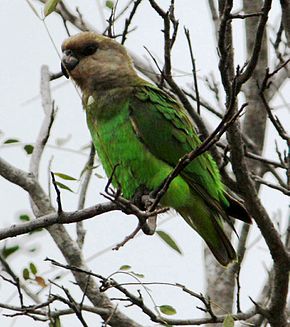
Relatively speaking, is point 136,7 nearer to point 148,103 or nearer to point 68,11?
point 148,103

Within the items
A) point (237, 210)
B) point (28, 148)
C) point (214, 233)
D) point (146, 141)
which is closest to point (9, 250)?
point (28, 148)

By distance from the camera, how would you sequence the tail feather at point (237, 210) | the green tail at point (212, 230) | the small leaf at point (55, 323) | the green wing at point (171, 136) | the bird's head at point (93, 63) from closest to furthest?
1. the small leaf at point (55, 323)
2. the tail feather at point (237, 210)
3. the green wing at point (171, 136)
4. the green tail at point (212, 230)
5. the bird's head at point (93, 63)

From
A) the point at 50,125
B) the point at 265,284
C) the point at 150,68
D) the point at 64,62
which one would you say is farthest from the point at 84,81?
the point at 265,284

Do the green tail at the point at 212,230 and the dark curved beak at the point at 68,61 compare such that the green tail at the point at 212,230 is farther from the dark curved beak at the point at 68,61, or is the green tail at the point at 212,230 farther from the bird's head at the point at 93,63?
the dark curved beak at the point at 68,61

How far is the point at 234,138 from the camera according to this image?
404cm

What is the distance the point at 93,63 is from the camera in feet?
16.5

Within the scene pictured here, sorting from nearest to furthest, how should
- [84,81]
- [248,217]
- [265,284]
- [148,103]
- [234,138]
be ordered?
1. [234,138]
2. [248,217]
3. [148,103]
4. [84,81]
5. [265,284]

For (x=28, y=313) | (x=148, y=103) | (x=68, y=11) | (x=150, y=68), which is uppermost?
(x=68, y=11)

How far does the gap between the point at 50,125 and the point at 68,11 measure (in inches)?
74.1

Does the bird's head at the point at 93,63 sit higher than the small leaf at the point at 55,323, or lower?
higher

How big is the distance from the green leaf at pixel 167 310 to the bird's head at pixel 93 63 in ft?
4.85

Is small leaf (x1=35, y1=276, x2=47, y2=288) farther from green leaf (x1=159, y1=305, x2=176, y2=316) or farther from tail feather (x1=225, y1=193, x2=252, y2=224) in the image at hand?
tail feather (x1=225, y1=193, x2=252, y2=224)

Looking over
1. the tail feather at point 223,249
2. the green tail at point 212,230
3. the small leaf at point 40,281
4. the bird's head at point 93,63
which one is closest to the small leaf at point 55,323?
the small leaf at point 40,281

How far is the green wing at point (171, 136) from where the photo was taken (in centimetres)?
460
